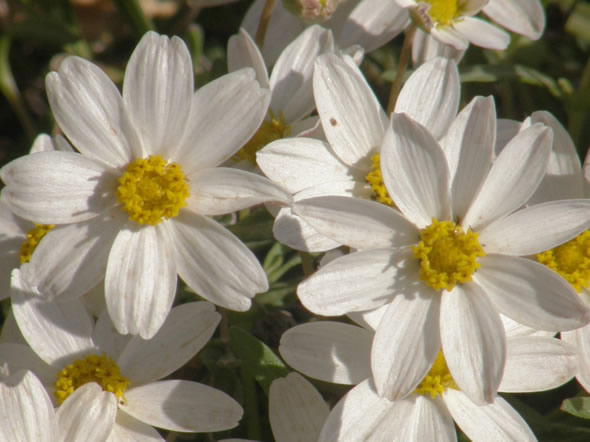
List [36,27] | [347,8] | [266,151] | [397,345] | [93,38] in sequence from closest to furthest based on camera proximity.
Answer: [397,345] → [266,151] → [347,8] → [36,27] → [93,38]

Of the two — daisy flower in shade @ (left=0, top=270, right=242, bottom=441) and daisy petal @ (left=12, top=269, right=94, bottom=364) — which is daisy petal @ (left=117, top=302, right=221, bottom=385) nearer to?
daisy flower in shade @ (left=0, top=270, right=242, bottom=441)

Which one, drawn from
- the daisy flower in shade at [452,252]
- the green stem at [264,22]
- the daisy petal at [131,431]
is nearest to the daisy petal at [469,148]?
the daisy flower in shade at [452,252]

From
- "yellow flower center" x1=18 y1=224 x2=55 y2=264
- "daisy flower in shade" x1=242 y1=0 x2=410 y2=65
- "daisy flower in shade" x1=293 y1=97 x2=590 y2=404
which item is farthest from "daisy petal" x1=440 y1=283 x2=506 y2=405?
"yellow flower center" x1=18 y1=224 x2=55 y2=264

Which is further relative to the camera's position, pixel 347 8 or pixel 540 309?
pixel 347 8

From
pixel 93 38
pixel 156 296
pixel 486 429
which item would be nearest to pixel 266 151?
pixel 156 296

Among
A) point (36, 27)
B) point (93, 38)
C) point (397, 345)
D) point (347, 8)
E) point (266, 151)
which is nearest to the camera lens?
point (397, 345)

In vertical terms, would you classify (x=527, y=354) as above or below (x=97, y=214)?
below

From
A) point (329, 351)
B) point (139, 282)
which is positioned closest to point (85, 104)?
point (139, 282)

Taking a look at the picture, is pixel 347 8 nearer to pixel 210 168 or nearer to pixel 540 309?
pixel 210 168

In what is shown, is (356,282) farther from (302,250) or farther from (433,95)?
(433,95)
